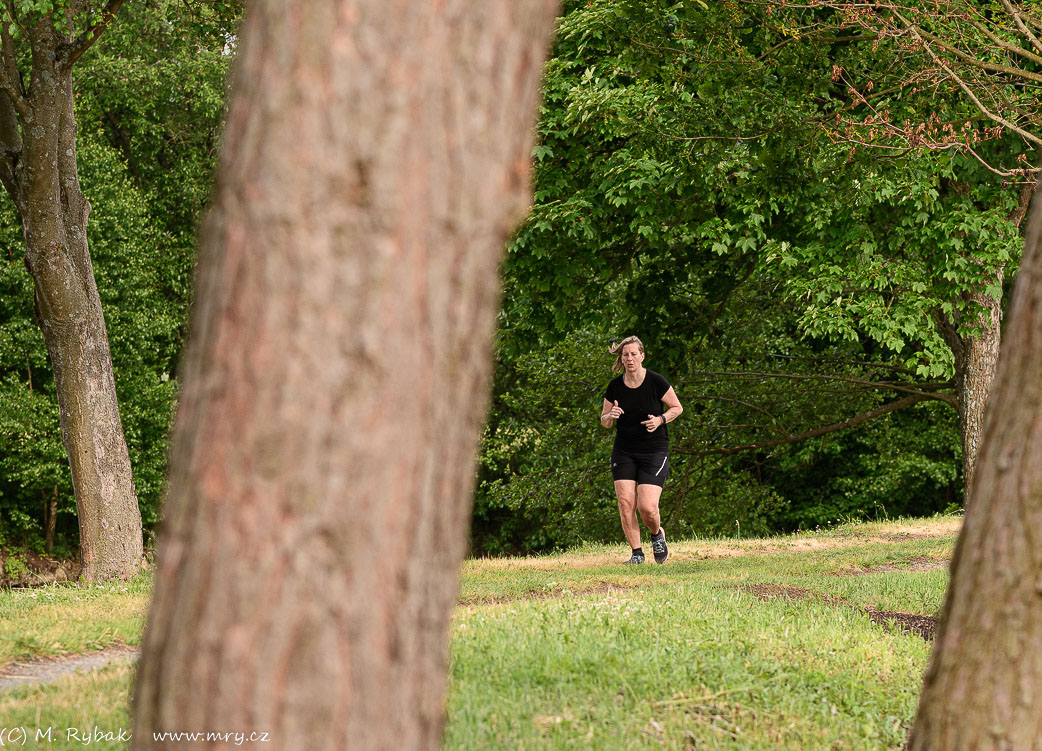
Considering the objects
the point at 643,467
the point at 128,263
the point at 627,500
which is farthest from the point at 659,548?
the point at 128,263

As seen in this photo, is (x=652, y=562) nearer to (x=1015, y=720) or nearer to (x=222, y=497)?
(x=1015, y=720)

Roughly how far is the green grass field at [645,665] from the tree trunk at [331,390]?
6.73ft

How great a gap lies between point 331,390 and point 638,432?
315 inches

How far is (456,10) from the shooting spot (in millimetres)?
2271

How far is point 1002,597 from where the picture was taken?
3.04m

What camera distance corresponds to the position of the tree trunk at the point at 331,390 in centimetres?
206

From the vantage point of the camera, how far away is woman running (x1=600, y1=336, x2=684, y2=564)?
32.3 feet

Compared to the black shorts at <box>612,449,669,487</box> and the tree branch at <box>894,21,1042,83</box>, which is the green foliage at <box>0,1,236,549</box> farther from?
the black shorts at <box>612,449,669,487</box>

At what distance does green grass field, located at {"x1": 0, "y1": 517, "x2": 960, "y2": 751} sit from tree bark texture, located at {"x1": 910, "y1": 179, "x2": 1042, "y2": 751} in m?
1.34

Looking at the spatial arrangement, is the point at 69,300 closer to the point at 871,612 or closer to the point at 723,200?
the point at 723,200

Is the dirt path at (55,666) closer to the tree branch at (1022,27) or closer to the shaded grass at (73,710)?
the shaded grass at (73,710)

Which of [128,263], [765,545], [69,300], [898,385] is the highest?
[128,263]

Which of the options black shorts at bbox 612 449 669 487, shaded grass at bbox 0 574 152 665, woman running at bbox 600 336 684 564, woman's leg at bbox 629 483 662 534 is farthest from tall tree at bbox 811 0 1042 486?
shaded grass at bbox 0 574 152 665

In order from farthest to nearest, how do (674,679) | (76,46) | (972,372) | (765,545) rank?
(972,372) → (765,545) → (76,46) → (674,679)
